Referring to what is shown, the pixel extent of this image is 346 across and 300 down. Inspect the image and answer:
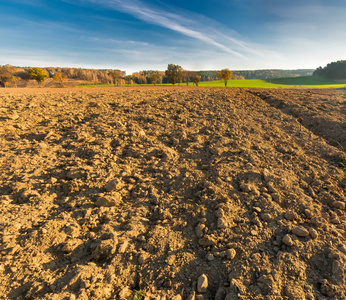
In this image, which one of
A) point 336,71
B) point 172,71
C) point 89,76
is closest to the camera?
point 172,71

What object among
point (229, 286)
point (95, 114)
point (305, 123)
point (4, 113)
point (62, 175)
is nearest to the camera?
point (229, 286)

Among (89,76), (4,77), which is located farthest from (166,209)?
(89,76)

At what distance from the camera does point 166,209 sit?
11.0 ft

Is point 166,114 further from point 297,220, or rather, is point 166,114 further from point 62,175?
point 297,220

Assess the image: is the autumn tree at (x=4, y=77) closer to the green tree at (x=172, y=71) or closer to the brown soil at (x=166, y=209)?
the green tree at (x=172, y=71)

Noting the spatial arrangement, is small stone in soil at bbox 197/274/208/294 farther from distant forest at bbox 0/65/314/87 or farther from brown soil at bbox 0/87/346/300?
distant forest at bbox 0/65/314/87

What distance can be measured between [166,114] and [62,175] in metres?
4.11

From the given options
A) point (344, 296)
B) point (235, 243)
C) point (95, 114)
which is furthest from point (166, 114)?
point (344, 296)

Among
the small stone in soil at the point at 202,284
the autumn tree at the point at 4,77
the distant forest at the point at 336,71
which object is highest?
the distant forest at the point at 336,71

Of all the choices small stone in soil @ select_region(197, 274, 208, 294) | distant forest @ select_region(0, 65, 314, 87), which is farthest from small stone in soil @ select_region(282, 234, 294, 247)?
distant forest @ select_region(0, 65, 314, 87)

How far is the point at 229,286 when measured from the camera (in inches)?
93.5

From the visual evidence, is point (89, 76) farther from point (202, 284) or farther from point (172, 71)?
point (202, 284)

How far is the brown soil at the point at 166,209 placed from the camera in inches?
93.4

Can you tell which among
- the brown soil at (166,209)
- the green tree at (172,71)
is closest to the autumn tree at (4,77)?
the green tree at (172,71)
